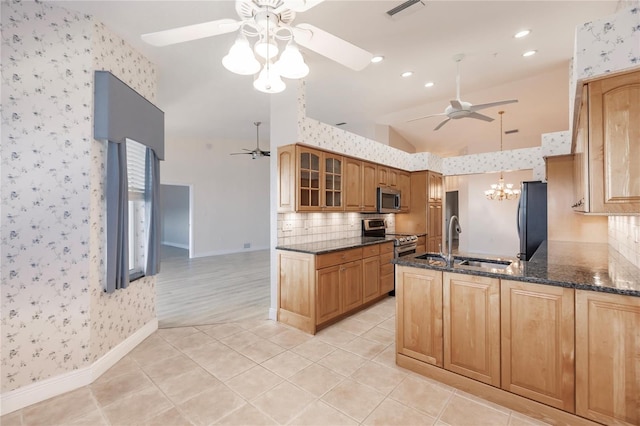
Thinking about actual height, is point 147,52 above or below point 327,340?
above

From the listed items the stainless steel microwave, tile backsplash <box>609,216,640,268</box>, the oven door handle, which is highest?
the stainless steel microwave

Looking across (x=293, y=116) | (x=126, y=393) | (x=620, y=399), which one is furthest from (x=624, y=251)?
(x=126, y=393)

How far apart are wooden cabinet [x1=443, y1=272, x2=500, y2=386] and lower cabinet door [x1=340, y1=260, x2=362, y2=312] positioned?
4.72ft

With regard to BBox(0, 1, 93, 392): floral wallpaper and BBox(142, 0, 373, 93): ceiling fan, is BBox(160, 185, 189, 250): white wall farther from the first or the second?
BBox(142, 0, 373, 93): ceiling fan

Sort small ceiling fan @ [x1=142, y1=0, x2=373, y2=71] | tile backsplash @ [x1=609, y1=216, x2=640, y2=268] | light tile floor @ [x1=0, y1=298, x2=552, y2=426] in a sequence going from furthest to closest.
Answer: tile backsplash @ [x1=609, y1=216, x2=640, y2=268] → light tile floor @ [x1=0, y1=298, x2=552, y2=426] → small ceiling fan @ [x1=142, y1=0, x2=373, y2=71]

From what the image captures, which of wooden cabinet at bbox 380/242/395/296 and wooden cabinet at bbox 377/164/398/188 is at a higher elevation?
wooden cabinet at bbox 377/164/398/188

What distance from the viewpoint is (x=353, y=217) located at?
491 centimetres

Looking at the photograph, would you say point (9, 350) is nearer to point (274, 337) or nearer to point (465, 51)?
point (274, 337)

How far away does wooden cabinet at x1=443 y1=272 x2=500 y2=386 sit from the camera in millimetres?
2039

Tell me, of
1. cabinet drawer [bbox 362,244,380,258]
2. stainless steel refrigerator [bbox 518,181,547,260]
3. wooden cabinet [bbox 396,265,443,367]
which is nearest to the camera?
wooden cabinet [bbox 396,265,443,367]

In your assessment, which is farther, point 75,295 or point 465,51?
point 465,51

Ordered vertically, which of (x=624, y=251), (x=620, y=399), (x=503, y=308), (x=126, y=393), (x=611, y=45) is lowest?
(x=126, y=393)

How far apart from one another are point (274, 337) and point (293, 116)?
251cm

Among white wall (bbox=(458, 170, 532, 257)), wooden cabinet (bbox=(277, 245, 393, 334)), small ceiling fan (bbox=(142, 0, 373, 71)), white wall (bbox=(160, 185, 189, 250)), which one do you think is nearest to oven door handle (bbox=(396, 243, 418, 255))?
wooden cabinet (bbox=(277, 245, 393, 334))
